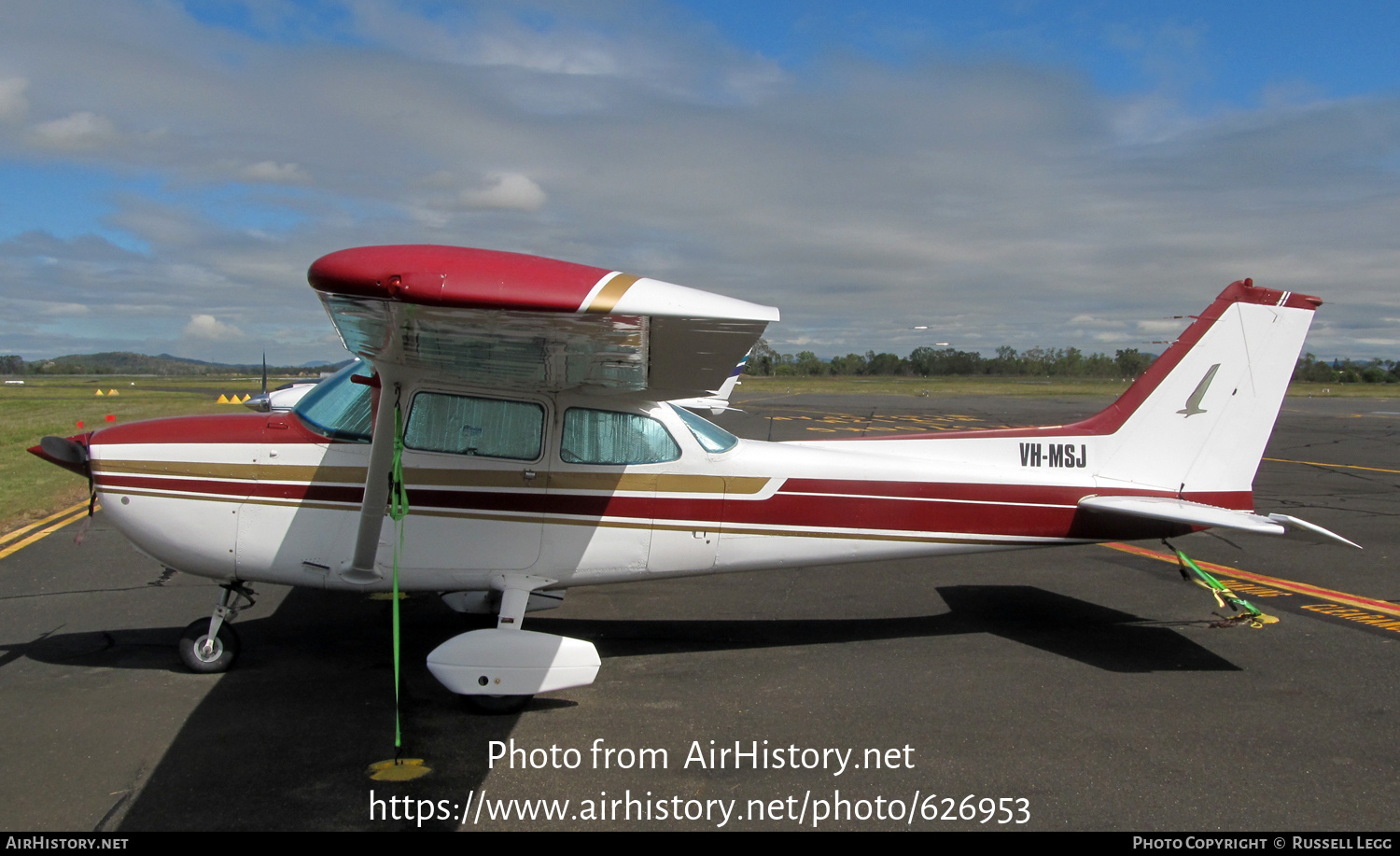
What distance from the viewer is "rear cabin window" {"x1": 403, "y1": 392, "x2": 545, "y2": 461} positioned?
479 cm

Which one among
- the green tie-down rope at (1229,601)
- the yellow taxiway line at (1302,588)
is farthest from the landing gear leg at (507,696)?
the yellow taxiway line at (1302,588)

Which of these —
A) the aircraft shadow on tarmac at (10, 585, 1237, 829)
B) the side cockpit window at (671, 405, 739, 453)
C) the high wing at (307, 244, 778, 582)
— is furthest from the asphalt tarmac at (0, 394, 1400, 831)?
the side cockpit window at (671, 405, 739, 453)

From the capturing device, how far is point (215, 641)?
16.1 feet

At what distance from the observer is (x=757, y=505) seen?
17.3 ft

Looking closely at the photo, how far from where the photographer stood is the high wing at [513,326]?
9.54 ft

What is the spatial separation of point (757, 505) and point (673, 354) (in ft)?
5.65

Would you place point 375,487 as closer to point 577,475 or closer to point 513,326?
point 577,475

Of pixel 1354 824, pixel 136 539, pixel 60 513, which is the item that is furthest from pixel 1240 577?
pixel 60 513

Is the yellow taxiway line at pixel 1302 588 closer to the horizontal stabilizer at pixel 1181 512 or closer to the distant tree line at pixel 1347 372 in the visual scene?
the horizontal stabilizer at pixel 1181 512

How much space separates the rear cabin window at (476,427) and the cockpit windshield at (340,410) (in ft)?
1.07

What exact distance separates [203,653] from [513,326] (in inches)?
122

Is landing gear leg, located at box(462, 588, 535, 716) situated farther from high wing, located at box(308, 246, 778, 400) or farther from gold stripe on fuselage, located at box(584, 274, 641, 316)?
gold stripe on fuselage, located at box(584, 274, 641, 316)

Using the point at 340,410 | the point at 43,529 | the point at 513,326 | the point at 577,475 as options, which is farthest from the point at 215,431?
the point at 43,529

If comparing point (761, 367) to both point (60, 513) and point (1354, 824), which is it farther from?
point (1354, 824)
